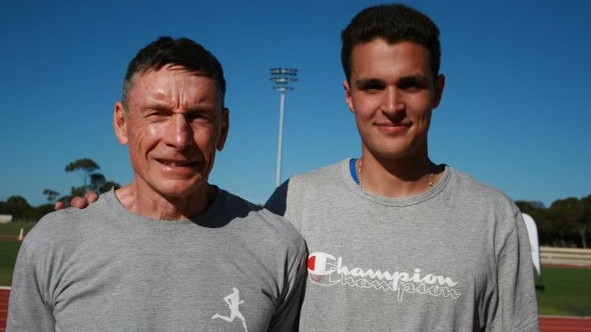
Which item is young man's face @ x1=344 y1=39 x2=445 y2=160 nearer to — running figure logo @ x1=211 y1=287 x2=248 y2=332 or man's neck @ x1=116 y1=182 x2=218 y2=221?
man's neck @ x1=116 y1=182 x2=218 y2=221

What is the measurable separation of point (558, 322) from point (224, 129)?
41.5 feet

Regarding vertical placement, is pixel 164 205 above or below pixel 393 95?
below

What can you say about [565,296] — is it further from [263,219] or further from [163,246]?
[163,246]

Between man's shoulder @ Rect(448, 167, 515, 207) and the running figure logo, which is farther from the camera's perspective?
man's shoulder @ Rect(448, 167, 515, 207)

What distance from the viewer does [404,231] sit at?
294 centimetres

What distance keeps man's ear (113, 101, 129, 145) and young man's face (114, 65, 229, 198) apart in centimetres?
9

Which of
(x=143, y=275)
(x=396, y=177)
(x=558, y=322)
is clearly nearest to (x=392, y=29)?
(x=396, y=177)

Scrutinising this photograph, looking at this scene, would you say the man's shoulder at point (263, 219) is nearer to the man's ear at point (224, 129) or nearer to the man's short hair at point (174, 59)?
the man's ear at point (224, 129)

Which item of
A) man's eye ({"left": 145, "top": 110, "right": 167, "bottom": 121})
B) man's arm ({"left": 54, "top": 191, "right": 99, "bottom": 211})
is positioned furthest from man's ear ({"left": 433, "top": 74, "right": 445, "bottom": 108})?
man's arm ({"left": 54, "top": 191, "right": 99, "bottom": 211})

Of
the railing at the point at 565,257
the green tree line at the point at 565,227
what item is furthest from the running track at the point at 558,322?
the green tree line at the point at 565,227

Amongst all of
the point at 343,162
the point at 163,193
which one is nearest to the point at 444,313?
the point at 343,162

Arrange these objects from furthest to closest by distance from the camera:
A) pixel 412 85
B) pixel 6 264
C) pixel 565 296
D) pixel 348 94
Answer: pixel 6 264
pixel 565 296
pixel 348 94
pixel 412 85

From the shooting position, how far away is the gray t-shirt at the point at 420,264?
2.83 m

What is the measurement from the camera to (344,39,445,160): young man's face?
288 centimetres
